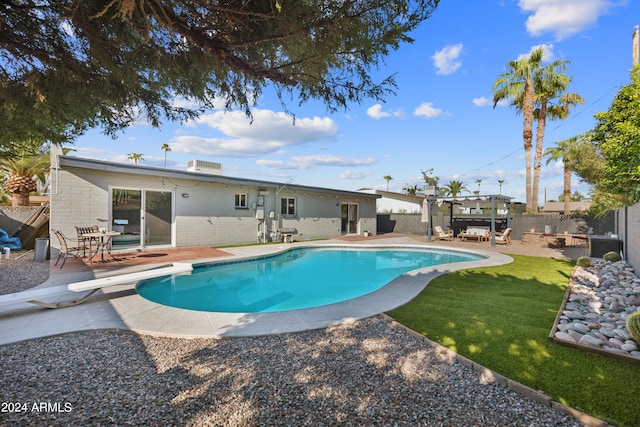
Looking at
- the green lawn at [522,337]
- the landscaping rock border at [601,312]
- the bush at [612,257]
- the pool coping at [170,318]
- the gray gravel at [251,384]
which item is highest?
the bush at [612,257]

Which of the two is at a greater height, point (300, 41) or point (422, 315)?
point (300, 41)

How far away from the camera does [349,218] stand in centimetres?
1884

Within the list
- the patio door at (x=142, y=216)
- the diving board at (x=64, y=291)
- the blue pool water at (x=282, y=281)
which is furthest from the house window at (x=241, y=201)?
the diving board at (x=64, y=291)

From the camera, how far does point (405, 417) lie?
2238mm

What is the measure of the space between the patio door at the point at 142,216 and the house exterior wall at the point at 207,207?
0.66 ft

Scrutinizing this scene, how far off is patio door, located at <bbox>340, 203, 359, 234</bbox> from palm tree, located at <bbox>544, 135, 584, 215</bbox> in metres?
13.1

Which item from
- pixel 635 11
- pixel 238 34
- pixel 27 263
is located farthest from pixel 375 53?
pixel 635 11

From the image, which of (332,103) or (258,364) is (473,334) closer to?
(258,364)

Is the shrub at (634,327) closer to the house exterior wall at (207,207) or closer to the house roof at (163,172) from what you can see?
the house roof at (163,172)

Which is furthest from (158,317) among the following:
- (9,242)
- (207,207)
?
(9,242)

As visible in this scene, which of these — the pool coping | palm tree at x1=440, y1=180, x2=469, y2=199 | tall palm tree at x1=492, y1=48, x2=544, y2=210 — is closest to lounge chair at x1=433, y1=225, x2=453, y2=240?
tall palm tree at x1=492, y1=48, x2=544, y2=210

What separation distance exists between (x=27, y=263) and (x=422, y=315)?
10547 millimetres

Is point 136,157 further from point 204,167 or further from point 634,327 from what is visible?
point 634,327

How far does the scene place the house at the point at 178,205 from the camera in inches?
360
